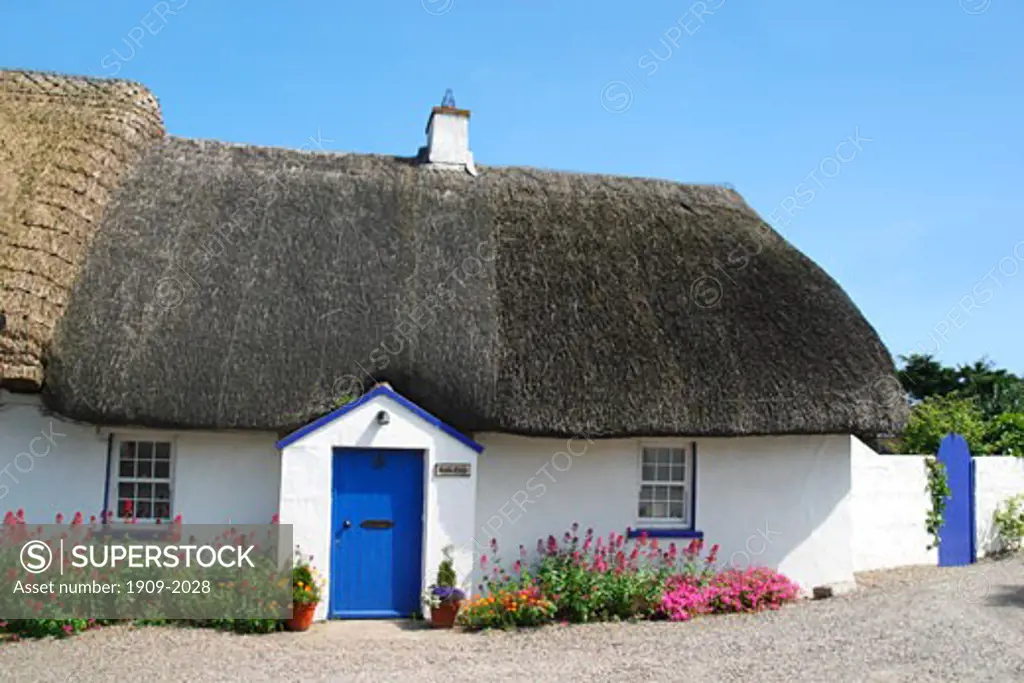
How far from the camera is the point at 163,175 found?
1255 centimetres

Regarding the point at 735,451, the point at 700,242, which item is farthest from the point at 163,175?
the point at 735,451

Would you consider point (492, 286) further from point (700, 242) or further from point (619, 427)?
point (700, 242)

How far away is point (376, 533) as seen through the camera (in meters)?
10.7

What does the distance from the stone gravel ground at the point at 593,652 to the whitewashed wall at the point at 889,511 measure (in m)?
3.55

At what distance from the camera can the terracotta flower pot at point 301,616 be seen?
988 centimetres

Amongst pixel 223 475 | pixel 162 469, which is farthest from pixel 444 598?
pixel 162 469

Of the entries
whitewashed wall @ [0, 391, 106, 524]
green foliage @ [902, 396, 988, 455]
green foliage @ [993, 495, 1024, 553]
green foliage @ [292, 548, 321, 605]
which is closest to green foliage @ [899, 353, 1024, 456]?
green foliage @ [902, 396, 988, 455]

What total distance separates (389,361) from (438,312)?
3.05 ft

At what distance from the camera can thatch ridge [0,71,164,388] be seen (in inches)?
401

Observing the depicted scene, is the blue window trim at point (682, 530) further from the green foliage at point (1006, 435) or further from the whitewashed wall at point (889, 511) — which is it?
the green foliage at point (1006, 435)

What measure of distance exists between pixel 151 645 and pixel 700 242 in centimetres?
876

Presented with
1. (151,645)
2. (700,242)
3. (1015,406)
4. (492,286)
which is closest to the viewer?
(151,645)

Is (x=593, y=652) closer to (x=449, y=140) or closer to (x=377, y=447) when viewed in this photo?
(x=377, y=447)

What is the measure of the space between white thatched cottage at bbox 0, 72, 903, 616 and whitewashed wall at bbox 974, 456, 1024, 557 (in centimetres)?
475
